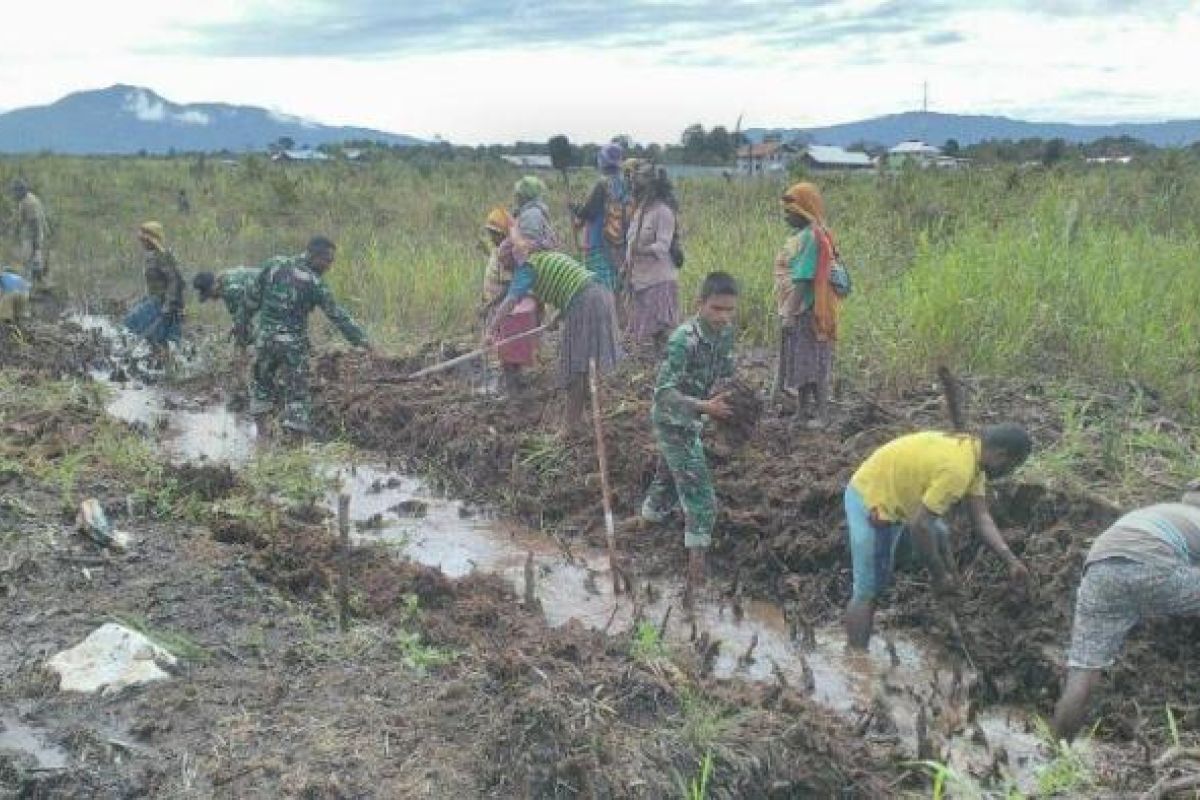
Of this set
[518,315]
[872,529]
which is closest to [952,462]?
[872,529]

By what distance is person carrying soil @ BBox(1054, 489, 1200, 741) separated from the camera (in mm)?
4062

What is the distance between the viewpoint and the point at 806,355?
24.6 ft

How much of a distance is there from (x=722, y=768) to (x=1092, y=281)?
5.90 m

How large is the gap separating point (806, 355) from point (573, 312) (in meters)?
1.52

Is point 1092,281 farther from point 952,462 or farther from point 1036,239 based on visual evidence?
point 952,462

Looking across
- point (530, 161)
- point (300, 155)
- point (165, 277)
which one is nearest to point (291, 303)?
point (165, 277)

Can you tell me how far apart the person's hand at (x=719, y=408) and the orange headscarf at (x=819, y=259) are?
2.20 metres

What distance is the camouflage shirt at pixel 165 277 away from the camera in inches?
429

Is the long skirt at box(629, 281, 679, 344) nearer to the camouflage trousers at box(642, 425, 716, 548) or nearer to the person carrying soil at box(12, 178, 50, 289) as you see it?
the camouflage trousers at box(642, 425, 716, 548)

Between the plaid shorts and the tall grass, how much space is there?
3.42 metres

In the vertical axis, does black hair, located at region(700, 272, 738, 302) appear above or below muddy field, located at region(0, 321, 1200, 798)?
above

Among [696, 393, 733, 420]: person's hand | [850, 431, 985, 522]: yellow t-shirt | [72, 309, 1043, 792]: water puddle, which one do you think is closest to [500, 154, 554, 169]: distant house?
[72, 309, 1043, 792]: water puddle

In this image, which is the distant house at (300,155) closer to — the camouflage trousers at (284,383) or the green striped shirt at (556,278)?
the camouflage trousers at (284,383)

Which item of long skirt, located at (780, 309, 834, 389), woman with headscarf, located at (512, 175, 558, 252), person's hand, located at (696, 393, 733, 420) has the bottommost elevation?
long skirt, located at (780, 309, 834, 389)
